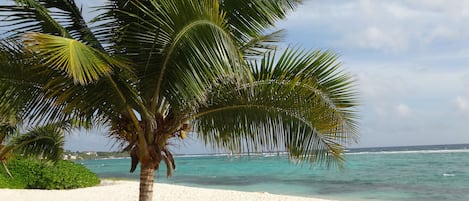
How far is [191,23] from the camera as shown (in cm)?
524

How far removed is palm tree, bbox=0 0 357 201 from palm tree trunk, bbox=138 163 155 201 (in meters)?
0.01

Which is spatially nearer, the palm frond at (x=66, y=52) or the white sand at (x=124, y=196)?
the palm frond at (x=66, y=52)

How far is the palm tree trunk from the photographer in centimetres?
659

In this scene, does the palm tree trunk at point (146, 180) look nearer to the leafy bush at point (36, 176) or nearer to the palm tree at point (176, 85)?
the palm tree at point (176, 85)

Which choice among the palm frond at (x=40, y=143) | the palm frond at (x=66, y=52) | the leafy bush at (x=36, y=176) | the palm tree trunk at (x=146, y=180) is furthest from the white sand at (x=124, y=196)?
the palm frond at (x=66, y=52)

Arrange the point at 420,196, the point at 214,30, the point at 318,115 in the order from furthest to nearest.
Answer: the point at 420,196, the point at 318,115, the point at 214,30

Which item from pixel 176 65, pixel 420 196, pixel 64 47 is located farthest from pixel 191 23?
pixel 420 196

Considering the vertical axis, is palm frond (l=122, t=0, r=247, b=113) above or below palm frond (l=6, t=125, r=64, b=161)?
above

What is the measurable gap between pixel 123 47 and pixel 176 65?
0.81 meters

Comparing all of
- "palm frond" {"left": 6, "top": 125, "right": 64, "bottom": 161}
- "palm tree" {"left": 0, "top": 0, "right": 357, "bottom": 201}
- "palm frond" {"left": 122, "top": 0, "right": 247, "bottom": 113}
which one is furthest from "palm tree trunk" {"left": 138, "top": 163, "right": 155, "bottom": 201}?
"palm frond" {"left": 6, "top": 125, "right": 64, "bottom": 161}

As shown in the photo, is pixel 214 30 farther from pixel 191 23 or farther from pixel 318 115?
pixel 318 115

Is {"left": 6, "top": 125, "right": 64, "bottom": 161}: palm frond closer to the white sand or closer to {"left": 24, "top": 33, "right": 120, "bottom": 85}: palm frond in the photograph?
the white sand

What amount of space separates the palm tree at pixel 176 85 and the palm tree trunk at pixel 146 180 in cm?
1

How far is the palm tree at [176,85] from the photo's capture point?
5629 millimetres
